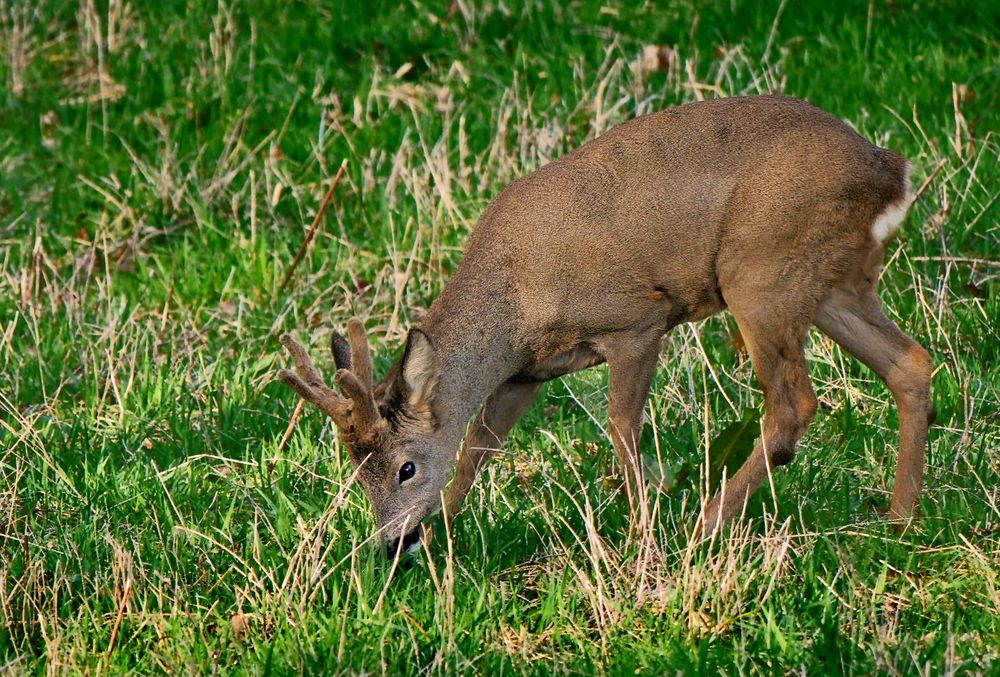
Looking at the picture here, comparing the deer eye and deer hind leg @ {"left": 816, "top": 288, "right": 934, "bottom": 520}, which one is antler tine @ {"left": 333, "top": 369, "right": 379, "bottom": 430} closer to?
the deer eye

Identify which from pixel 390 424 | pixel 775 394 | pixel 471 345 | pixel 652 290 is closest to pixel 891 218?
pixel 775 394

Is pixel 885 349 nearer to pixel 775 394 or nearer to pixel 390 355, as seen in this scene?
pixel 775 394

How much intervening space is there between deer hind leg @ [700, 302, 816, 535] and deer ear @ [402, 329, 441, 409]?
1102 mm

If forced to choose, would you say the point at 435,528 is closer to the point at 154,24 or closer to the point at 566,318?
the point at 566,318

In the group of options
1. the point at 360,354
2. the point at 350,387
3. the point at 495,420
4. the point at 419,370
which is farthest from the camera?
the point at 495,420

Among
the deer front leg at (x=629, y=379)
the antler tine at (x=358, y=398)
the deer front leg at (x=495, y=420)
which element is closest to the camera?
the antler tine at (x=358, y=398)

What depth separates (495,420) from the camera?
6.11 m

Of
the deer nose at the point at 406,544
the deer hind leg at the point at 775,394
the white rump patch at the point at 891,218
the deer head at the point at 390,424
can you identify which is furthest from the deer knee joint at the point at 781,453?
the deer nose at the point at 406,544

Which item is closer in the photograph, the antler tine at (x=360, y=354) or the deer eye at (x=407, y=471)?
the antler tine at (x=360, y=354)

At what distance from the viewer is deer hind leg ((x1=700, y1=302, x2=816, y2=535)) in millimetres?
5516

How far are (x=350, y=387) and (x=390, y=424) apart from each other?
34 cm

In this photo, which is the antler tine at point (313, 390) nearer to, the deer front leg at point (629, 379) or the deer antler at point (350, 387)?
the deer antler at point (350, 387)

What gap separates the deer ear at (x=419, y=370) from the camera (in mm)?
5486

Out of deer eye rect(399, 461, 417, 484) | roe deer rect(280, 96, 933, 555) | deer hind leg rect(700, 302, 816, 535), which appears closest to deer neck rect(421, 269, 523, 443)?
roe deer rect(280, 96, 933, 555)
